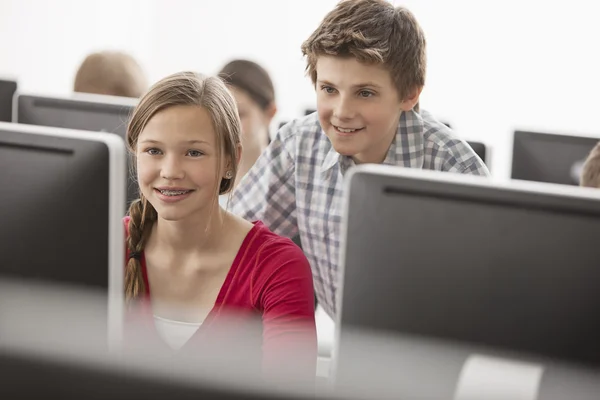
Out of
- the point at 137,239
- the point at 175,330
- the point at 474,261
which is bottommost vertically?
the point at 175,330

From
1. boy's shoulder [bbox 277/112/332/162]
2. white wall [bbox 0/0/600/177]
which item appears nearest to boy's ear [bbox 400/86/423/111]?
boy's shoulder [bbox 277/112/332/162]

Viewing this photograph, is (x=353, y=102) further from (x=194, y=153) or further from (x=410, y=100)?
(x=194, y=153)

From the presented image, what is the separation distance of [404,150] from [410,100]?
0.10 meters

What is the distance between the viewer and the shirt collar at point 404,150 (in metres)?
1.65

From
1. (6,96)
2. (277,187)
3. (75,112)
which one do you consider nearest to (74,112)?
(75,112)

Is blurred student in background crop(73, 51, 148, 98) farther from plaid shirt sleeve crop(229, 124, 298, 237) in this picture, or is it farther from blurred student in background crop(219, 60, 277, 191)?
plaid shirt sleeve crop(229, 124, 298, 237)

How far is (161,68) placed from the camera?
5449 millimetres

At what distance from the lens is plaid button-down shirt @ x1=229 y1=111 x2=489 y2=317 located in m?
1.65

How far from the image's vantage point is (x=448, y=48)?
4816 mm

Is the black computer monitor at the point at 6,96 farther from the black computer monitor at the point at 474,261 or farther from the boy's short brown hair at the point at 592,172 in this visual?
the black computer monitor at the point at 474,261

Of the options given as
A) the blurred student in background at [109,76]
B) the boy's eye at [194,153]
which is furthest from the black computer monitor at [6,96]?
the boy's eye at [194,153]

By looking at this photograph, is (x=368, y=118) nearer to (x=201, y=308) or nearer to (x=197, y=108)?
(x=197, y=108)

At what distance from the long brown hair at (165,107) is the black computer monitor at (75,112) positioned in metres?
0.49

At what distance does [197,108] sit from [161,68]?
4170 mm
